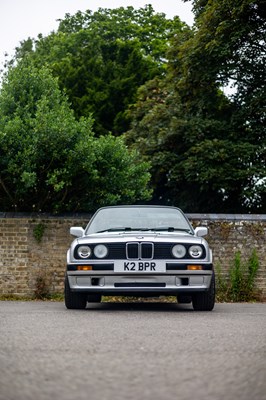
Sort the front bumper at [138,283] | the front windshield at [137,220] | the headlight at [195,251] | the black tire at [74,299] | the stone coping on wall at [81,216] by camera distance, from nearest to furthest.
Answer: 1. the front bumper at [138,283]
2. the headlight at [195,251]
3. the black tire at [74,299]
4. the front windshield at [137,220]
5. the stone coping on wall at [81,216]

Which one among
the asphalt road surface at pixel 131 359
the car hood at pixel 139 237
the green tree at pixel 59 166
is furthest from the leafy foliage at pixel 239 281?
the asphalt road surface at pixel 131 359

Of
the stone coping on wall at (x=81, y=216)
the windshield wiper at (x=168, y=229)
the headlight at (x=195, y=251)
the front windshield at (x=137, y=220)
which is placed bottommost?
the headlight at (x=195, y=251)

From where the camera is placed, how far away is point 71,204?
19016mm

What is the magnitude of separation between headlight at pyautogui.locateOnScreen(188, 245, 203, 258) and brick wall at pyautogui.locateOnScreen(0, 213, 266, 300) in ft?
18.7

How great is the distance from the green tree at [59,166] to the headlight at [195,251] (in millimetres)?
6555

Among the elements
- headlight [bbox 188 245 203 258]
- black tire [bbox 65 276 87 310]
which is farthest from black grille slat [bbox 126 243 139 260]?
black tire [bbox 65 276 87 310]

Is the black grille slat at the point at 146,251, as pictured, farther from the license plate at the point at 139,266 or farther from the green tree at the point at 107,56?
the green tree at the point at 107,56

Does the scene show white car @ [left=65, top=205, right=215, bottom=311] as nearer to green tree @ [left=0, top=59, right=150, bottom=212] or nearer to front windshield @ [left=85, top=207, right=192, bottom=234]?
front windshield @ [left=85, top=207, right=192, bottom=234]

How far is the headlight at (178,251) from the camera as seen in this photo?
11.6 metres

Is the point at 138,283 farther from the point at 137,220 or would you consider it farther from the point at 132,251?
the point at 137,220

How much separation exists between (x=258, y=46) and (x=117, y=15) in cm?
1960

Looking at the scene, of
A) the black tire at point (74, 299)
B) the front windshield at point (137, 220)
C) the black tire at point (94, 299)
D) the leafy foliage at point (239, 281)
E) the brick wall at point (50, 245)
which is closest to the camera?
the black tire at point (74, 299)

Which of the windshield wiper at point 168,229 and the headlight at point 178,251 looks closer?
the headlight at point 178,251

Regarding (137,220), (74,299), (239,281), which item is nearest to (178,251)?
(137,220)
